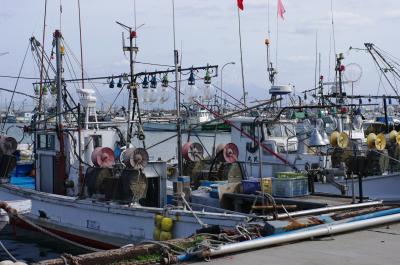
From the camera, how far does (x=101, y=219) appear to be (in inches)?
553

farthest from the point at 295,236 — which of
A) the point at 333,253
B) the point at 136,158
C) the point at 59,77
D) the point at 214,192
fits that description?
the point at 59,77

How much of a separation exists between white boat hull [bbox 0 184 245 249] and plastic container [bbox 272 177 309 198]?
8.08 feet

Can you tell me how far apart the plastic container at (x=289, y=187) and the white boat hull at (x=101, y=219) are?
2.46m

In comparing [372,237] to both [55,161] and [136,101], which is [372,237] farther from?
[136,101]

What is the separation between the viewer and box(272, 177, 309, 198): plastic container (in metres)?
13.4

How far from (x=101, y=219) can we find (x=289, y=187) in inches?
177

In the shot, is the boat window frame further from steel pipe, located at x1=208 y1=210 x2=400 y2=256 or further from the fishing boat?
steel pipe, located at x1=208 y1=210 x2=400 y2=256

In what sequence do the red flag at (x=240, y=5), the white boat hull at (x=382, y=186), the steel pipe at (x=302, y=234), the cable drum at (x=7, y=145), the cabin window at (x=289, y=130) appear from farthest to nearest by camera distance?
the cabin window at (x=289, y=130)
the red flag at (x=240, y=5)
the cable drum at (x=7, y=145)
the white boat hull at (x=382, y=186)
the steel pipe at (x=302, y=234)

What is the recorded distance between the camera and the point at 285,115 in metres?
25.7

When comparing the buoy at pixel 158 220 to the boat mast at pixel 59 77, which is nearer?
the buoy at pixel 158 220

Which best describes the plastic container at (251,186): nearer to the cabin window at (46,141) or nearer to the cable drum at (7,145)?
the cabin window at (46,141)

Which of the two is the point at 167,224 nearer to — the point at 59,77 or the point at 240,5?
Result: the point at 59,77

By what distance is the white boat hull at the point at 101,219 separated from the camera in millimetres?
11852

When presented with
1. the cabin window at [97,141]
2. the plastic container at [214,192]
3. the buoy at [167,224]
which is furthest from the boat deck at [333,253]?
the cabin window at [97,141]
